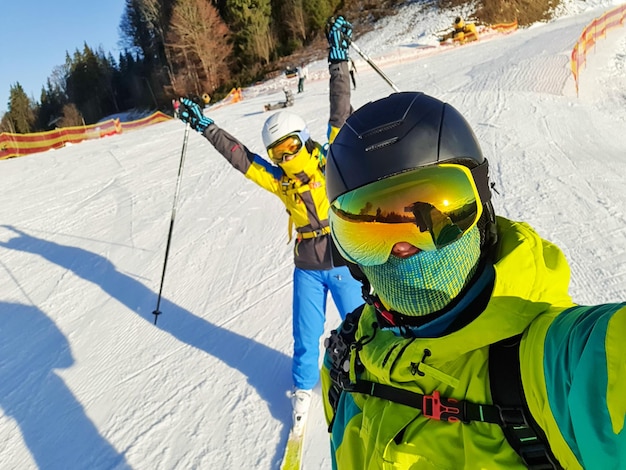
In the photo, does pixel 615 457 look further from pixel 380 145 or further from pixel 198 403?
pixel 198 403

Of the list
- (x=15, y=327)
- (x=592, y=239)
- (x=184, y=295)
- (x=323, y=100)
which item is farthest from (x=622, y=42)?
(x=15, y=327)

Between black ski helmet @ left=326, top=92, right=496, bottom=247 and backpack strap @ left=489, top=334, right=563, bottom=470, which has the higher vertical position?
black ski helmet @ left=326, top=92, right=496, bottom=247

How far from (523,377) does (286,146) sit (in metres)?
2.67

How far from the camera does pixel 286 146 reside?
3332mm

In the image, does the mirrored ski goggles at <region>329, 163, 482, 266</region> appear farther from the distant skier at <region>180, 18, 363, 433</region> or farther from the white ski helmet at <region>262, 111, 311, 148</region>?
the white ski helmet at <region>262, 111, 311, 148</region>

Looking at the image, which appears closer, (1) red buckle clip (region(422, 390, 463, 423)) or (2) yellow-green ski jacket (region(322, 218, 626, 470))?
(2) yellow-green ski jacket (region(322, 218, 626, 470))

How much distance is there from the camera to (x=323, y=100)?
48.3 feet

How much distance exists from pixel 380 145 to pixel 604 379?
815 millimetres

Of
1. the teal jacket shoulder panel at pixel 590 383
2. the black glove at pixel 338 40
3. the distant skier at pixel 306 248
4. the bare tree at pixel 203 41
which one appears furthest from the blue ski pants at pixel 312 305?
the bare tree at pixel 203 41

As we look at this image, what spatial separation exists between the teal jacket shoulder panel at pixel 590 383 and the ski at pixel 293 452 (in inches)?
99.8

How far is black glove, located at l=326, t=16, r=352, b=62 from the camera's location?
3.81 metres

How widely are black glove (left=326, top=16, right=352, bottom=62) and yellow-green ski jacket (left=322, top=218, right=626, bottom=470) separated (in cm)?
295

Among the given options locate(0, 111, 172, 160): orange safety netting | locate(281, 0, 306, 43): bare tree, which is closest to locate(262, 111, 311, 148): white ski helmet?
locate(0, 111, 172, 160): orange safety netting

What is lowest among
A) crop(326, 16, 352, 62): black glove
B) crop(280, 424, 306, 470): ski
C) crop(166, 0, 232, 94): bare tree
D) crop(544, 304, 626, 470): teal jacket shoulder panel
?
crop(280, 424, 306, 470): ski
